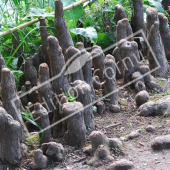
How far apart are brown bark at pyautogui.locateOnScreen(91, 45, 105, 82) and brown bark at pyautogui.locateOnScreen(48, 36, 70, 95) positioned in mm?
855

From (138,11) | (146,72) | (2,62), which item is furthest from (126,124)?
(138,11)

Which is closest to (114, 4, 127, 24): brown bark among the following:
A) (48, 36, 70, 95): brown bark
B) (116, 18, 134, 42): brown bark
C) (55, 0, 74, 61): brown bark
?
(116, 18, 134, 42): brown bark

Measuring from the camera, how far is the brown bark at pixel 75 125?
11.1 ft

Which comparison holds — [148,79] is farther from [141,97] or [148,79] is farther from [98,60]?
[98,60]

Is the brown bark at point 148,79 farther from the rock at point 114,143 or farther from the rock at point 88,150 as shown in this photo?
the rock at point 88,150

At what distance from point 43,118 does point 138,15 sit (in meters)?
3.08

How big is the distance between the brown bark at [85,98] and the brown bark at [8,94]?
638 millimetres

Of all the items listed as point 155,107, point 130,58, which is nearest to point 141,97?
point 155,107

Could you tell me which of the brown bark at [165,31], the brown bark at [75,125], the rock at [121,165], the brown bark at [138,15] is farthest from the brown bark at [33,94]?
the brown bark at [138,15]

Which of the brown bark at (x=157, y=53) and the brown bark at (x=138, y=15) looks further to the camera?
the brown bark at (x=138, y=15)

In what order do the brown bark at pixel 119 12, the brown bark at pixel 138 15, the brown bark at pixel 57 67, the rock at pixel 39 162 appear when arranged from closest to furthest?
the rock at pixel 39 162, the brown bark at pixel 57 67, the brown bark at pixel 119 12, the brown bark at pixel 138 15

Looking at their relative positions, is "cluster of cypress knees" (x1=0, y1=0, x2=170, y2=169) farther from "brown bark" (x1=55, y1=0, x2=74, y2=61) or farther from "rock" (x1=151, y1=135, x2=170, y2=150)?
"rock" (x1=151, y1=135, x2=170, y2=150)

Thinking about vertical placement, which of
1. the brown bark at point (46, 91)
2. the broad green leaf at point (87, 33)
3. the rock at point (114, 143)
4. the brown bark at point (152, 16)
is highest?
the brown bark at point (152, 16)

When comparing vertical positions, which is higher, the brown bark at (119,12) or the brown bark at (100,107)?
the brown bark at (119,12)
